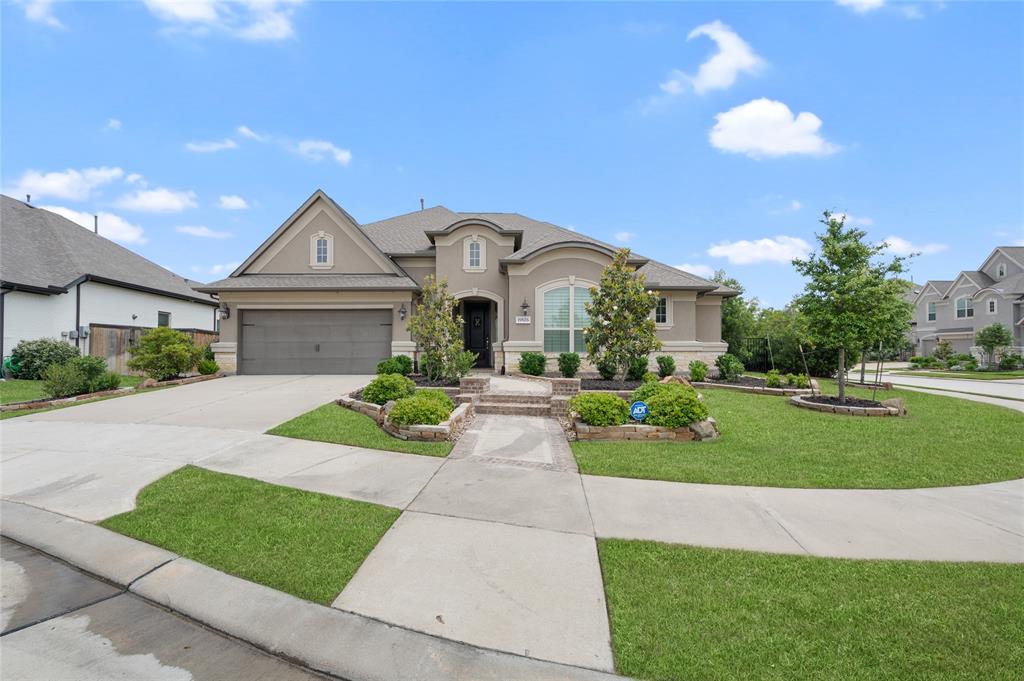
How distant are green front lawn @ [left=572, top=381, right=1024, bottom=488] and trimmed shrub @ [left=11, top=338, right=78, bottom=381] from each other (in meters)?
19.1

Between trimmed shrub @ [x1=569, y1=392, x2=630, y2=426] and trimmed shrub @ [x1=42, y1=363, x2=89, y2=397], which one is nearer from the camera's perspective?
trimmed shrub @ [x1=569, y1=392, x2=630, y2=426]

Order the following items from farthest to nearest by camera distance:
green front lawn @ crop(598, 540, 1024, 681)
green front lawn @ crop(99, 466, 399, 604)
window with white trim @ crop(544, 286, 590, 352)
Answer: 1. window with white trim @ crop(544, 286, 590, 352)
2. green front lawn @ crop(99, 466, 399, 604)
3. green front lawn @ crop(598, 540, 1024, 681)

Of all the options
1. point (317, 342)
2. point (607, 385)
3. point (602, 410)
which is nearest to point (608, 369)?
point (607, 385)

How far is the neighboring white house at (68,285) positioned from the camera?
16.1 meters

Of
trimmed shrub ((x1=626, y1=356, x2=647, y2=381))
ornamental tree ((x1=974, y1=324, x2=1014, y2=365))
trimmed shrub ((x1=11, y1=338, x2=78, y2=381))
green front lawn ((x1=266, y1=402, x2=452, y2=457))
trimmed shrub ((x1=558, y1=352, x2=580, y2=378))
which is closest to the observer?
green front lawn ((x1=266, y1=402, x2=452, y2=457))

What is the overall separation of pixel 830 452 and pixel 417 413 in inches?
264

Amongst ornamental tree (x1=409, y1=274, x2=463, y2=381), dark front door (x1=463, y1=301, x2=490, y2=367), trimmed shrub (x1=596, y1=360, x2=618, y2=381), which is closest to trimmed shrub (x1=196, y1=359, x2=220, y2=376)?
ornamental tree (x1=409, y1=274, x2=463, y2=381)

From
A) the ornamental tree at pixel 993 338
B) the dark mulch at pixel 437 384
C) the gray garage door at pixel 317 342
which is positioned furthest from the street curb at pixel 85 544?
the ornamental tree at pixel 993 338

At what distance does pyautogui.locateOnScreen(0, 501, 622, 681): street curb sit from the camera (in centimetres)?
253

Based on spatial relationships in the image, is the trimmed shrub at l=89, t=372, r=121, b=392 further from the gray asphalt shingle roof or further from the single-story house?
the gray asphalt shingle roof

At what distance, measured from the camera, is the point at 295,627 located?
2855 mm

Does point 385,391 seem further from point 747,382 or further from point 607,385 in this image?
point 747,382

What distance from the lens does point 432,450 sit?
687cm

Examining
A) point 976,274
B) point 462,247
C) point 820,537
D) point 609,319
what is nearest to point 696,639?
point 820,537
